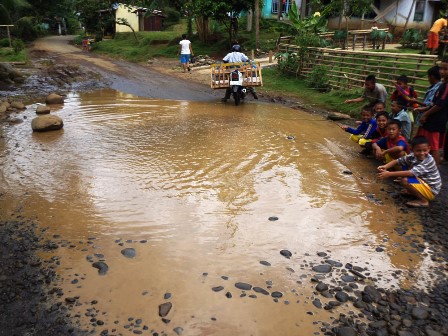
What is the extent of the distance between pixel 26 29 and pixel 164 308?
129ft

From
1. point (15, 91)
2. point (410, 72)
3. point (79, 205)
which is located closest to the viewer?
point (79, 205)

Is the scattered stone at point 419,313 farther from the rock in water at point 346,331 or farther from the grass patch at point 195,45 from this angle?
the grass patch at point 195,45

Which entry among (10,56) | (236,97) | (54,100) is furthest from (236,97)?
(10,56)

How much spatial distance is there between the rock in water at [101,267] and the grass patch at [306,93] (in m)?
8.04

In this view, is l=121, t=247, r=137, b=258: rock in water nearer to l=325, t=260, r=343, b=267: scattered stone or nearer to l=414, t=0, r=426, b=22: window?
l=325, t=260, r=343, b=267: scattered stone

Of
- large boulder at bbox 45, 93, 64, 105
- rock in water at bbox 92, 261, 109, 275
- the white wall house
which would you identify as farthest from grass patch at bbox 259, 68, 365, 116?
the white wall house

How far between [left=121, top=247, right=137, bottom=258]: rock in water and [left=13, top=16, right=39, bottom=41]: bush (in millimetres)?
35686

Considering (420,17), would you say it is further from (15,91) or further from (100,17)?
(100,17)

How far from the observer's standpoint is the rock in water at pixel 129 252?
13.6 ft

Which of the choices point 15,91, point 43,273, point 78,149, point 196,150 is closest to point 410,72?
point 196,150

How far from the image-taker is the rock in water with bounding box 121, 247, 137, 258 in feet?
13.6

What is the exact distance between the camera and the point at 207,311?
11.1 feet

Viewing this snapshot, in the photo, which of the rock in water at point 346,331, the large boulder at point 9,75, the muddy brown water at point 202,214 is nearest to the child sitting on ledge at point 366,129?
the muddy brown water at point 202,214

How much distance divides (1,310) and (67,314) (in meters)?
0.58
